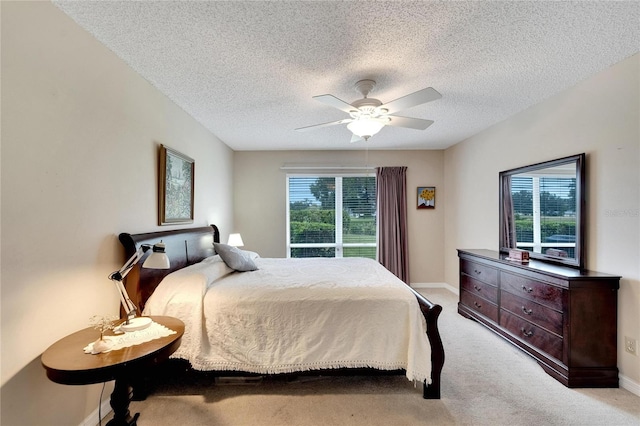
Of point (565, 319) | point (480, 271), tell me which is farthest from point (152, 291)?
point (480, 271)

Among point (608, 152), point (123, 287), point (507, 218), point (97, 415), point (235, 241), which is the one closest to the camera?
point (123, 287)

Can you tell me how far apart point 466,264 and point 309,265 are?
2.05 meters

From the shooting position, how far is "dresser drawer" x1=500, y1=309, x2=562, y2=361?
233cm

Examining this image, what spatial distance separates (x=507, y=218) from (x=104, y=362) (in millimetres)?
3983

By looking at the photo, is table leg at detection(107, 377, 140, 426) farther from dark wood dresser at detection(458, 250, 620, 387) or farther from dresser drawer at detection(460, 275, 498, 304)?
dresser drawer at detection(460, 275, 498, 304)

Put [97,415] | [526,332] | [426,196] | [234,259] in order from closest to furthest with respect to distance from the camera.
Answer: [97,415] < [526,332] < [234,259] < [426,196]

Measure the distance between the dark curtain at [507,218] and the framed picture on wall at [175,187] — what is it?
12.4 feet

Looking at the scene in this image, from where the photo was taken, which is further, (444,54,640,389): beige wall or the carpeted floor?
(444,54,640,389): beige wall

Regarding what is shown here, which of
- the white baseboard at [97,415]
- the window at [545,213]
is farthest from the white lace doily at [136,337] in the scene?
the window at [545,213]

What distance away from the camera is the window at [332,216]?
17.0 feet

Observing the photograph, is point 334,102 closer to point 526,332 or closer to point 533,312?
point 533,312

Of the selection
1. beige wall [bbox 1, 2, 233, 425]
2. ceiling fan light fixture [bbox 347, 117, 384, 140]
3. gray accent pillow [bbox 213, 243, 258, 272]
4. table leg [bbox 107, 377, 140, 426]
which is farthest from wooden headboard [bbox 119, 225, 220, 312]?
ceiling fan light fixture [bbox 347, 117, 384, 140]

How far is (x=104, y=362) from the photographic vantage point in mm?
1293

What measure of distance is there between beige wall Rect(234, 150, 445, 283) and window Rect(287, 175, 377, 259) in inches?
10.1
